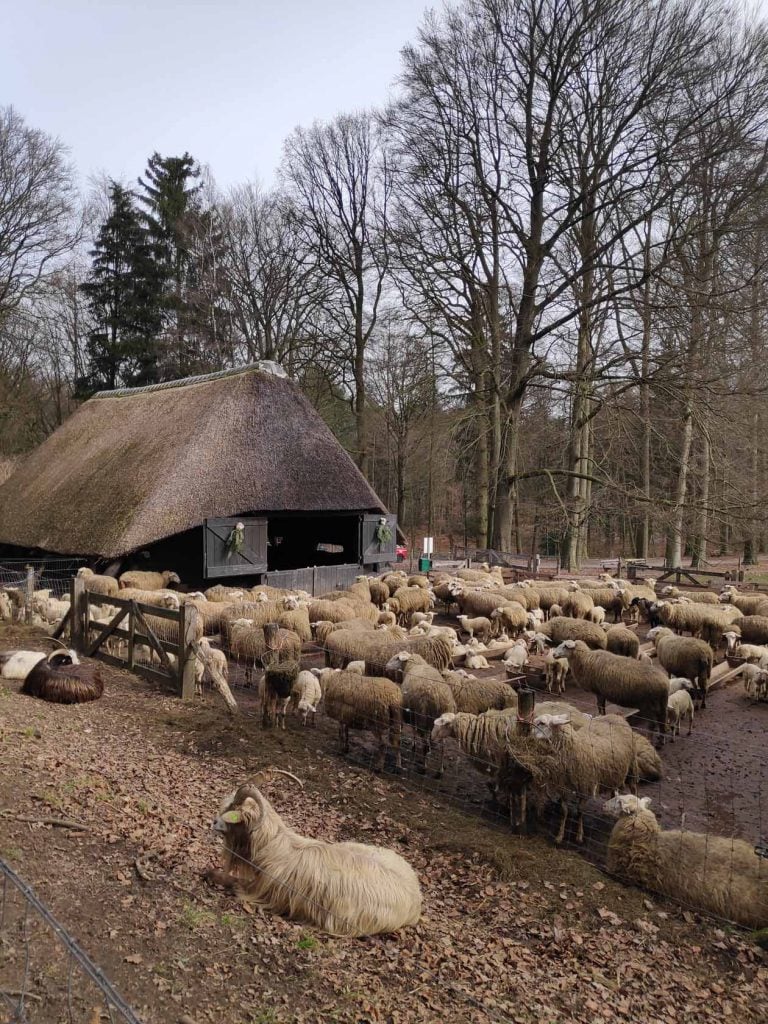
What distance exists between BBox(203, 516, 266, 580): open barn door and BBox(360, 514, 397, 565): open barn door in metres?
4.07

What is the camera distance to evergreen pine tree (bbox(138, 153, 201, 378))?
117 ft

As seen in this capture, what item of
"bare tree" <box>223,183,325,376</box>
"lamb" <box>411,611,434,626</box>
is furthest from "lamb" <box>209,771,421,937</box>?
"bare tree" <box>223,183,325,376</box>

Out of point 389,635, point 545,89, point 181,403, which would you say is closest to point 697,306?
point 545,89

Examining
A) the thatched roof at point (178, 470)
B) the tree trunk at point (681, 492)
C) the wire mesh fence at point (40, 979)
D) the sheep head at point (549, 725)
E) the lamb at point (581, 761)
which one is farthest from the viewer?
the tree trunk at point (681, 492)

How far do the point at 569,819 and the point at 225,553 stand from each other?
1248 centimetres

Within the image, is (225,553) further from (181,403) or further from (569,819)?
(569,819)

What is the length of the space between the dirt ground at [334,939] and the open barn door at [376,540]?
14.2 metres

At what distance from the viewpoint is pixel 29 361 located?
132 feet

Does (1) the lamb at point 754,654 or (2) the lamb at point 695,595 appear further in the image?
(2) the lamb at point 695,595

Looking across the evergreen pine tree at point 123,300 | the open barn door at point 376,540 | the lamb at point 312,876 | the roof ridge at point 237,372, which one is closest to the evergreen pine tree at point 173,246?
the evergreen pine tree at point 123,300

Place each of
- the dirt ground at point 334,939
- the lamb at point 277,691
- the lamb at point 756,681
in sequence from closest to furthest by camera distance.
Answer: the dirt ground at point 334,939 → the lamb at point 277,691 → the lamb at point 756,681

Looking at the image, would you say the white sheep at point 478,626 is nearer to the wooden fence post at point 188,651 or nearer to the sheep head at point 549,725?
the wooden fence post at point 188,651

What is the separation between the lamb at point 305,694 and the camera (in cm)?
923

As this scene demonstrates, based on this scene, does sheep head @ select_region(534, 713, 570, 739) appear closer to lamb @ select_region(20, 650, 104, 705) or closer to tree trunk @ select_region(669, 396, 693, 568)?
lamb @ select_region(20, 650, 104, 705)
